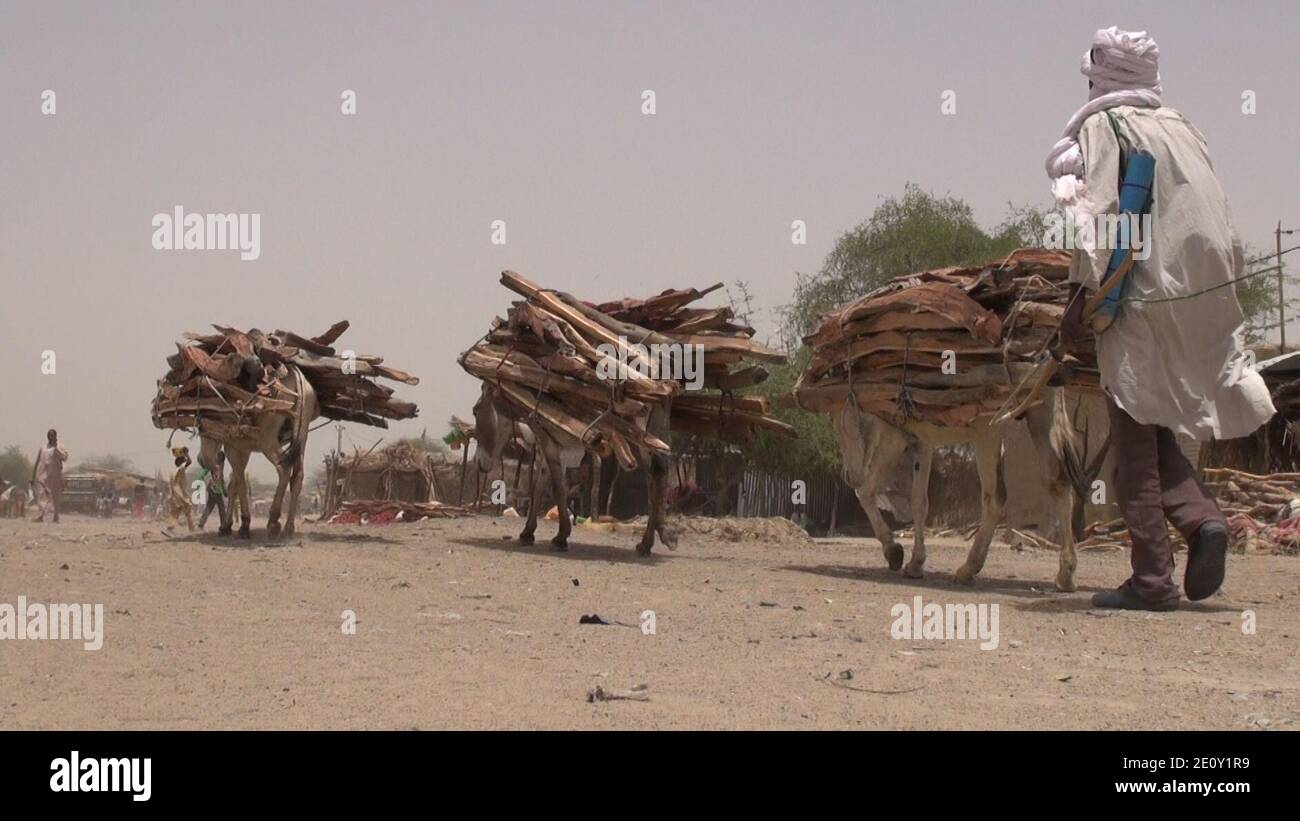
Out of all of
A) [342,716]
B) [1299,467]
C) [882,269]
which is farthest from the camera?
[882,269]

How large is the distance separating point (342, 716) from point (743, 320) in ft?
69.5

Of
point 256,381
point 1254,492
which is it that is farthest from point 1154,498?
point 1254,492

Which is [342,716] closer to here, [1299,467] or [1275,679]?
[1275,679]

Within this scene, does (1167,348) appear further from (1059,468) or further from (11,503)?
(11,503)

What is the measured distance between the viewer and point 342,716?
181 inches

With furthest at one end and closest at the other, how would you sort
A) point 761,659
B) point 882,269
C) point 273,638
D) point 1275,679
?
1. point 882,269
2. point 273,638
3. point 761,659
4. point 1275,679

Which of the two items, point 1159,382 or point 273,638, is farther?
point 1159,382

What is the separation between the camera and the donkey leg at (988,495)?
9406mm

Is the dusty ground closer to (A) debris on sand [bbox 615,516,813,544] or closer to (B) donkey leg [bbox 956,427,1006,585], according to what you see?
(B) donkey leg [bbox 956,427,1006,585]

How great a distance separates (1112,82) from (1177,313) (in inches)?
58.8

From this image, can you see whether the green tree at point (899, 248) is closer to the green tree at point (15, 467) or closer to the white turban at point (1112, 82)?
the white turban at point (1112, 82)

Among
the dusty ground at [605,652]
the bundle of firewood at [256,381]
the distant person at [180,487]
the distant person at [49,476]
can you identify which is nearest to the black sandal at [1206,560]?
the dusty ground at [605,652]

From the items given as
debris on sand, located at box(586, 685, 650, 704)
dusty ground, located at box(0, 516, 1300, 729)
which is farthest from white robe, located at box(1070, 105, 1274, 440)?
debris on sand, located at box(586, 685, 650, 704)

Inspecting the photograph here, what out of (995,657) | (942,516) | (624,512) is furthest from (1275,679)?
(624,512)
